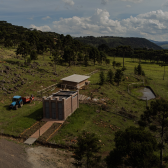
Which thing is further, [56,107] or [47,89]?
[47,89]

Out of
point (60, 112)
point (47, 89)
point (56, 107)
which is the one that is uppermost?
point (47, 89)

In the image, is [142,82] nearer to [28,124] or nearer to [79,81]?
[79,81]

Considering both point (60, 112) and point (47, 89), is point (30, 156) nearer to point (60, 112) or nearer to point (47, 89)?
point (60, 112)

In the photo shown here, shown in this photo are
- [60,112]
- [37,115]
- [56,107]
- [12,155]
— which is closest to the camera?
[12,155]

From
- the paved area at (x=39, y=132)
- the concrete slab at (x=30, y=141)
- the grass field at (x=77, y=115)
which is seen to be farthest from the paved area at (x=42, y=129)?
the grass field at (x=77, y=115)

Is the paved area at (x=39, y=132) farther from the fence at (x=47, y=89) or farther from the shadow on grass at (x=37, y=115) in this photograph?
the fence at (x=47, y=89)

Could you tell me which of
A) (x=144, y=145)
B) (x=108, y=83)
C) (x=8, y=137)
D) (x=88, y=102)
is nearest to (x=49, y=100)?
(x=8, y=137)

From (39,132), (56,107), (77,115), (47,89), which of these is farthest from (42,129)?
(47,89)
